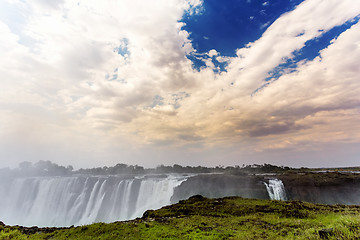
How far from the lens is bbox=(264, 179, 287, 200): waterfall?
33750 millimetres

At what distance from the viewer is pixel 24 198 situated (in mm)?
56438

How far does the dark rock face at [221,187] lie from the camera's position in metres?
36.8

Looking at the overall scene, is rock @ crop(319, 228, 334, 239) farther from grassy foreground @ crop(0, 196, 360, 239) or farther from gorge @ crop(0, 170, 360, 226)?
gorge @ crop(0, 170, 360, 226)

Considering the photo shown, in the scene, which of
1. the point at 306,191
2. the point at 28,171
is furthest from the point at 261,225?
the point at 28,171

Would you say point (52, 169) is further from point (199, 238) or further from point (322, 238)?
point (322, 238)

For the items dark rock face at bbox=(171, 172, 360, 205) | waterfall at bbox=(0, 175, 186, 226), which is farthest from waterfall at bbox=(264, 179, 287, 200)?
waterfall at bbox=(0, 175, 186, 226)

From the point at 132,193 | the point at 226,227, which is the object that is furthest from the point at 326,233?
the point at 132,193

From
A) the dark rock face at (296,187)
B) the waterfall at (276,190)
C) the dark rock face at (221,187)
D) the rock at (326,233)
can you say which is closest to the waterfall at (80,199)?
the dark rock face at (221,187)

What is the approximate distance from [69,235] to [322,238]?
635 inches

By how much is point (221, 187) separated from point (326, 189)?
65.0ft

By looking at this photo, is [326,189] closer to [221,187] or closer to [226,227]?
[221,187]

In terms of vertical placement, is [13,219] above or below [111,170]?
below

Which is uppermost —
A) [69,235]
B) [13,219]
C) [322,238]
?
[322,238]

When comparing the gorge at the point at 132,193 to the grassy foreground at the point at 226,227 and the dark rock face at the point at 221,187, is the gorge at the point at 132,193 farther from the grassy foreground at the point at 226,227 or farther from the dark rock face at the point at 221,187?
the grassy foreground at the point at 226,227
